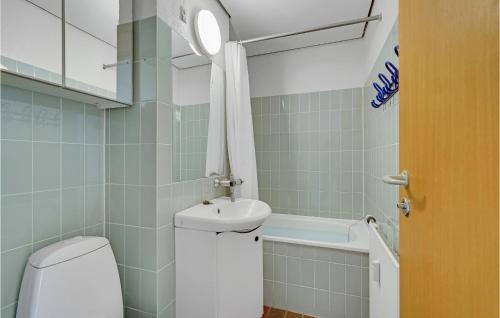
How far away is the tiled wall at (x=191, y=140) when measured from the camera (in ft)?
4.58

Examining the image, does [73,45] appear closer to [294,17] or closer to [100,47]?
[100,47]

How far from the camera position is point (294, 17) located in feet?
6.35

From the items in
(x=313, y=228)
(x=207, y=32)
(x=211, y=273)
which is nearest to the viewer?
(x=211, y=273)

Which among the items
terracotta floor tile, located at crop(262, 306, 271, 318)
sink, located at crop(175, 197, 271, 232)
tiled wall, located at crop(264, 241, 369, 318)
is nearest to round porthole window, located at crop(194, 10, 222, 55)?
sink, located at crop(175, 197, 271, 232)

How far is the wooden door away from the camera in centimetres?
38

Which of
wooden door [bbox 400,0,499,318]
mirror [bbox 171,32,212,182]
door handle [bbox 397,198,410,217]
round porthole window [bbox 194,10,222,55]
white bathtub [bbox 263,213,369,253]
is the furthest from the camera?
white bathtub [bbox 263,213,369,253]

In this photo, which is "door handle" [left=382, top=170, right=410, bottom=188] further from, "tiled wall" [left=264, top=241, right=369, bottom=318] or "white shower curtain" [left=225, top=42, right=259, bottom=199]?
"white shower curtain" [left=225, top=42, right=259, bottom=199]

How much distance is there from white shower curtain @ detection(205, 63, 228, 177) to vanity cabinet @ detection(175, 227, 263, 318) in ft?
1.73

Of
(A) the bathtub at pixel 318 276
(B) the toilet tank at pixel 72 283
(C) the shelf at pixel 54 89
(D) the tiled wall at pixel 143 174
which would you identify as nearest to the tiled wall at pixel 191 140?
(D) the tiled wall at pixel 143 174

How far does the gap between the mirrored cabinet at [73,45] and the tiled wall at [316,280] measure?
5.21 ft

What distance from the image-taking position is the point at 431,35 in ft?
1.91

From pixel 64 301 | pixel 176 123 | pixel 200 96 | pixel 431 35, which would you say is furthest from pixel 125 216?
pixel 431 35

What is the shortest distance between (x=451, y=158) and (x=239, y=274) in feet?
4.06

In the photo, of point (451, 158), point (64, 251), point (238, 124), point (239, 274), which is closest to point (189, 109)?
point (238, 124)
